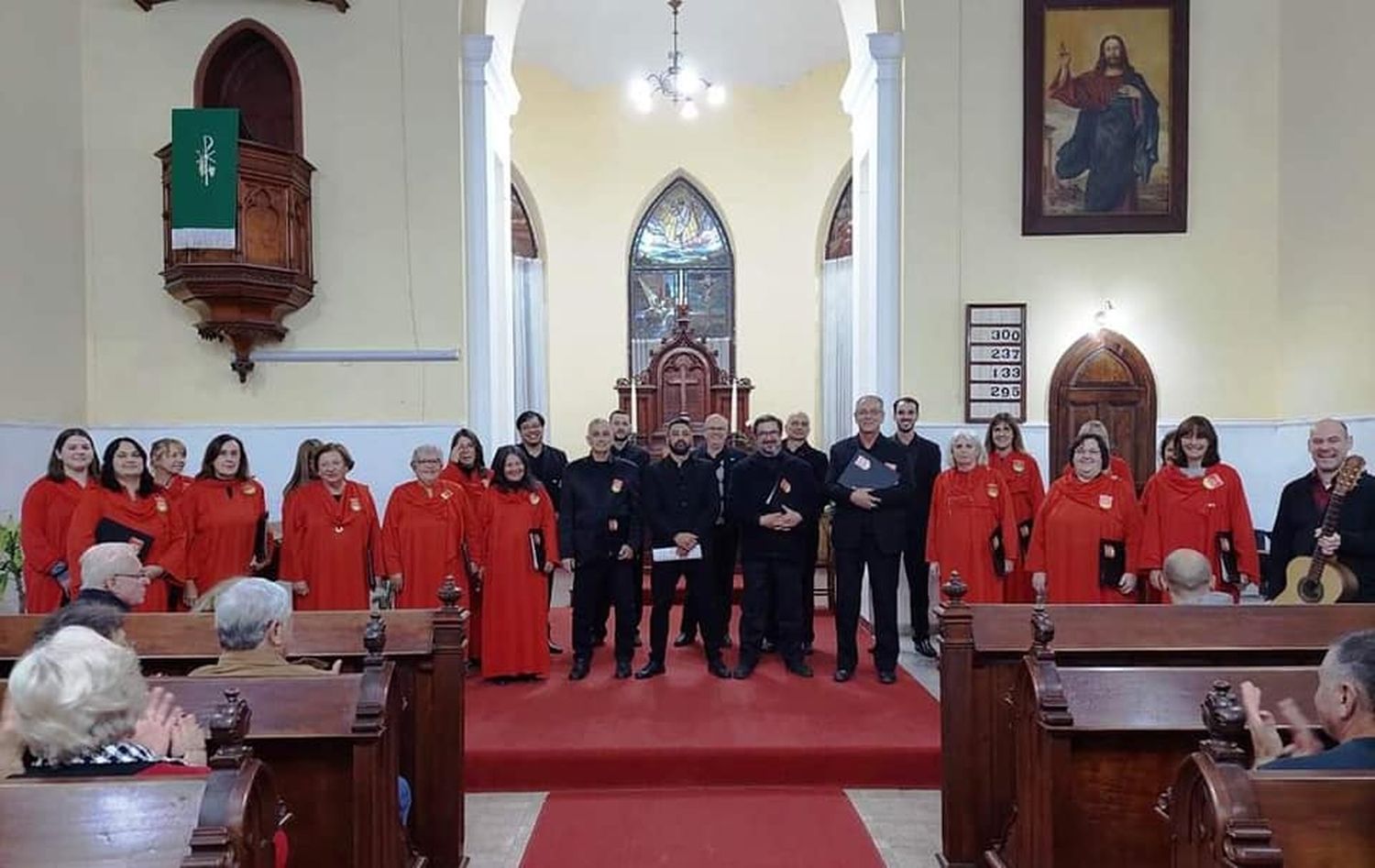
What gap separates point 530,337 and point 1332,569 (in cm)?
886

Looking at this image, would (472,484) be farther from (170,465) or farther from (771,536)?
(771,536)

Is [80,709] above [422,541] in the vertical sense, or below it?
above

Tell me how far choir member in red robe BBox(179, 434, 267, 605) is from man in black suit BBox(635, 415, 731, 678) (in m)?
2.12

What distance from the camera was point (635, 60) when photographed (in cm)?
1106

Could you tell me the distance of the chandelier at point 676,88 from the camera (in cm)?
1000

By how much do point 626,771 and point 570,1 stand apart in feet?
28.1

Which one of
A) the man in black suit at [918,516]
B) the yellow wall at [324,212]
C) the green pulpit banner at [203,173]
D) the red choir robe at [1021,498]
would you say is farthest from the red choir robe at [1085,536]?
the green pulpit banner at [203,173]

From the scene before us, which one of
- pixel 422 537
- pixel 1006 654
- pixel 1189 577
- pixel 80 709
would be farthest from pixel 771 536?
pixel 80 709

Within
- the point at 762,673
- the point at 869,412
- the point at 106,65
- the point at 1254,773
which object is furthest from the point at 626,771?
the point at 106,65

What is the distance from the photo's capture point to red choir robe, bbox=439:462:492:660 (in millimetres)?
5164

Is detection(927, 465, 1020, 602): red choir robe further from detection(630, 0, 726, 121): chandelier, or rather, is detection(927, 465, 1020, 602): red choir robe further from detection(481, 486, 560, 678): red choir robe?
detection(630, 0, 726, 121): chandelier

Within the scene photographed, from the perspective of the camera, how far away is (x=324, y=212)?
21.3 ft

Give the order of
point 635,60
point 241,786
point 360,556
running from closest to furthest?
point 241,786 < point 360,556 < point 635,60

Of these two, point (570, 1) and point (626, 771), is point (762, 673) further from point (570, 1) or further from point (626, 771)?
point (570, 1)
